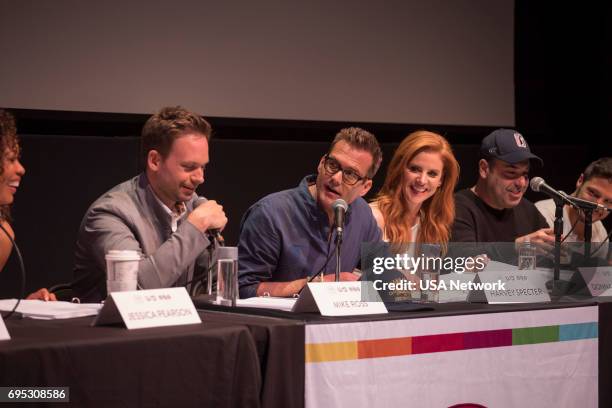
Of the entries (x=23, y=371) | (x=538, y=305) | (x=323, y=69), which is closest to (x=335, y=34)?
(x=323, y=69)

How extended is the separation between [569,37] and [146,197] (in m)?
3.61

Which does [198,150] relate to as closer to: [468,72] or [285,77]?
[285,77]

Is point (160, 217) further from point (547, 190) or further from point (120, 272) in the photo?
point (547, 190)

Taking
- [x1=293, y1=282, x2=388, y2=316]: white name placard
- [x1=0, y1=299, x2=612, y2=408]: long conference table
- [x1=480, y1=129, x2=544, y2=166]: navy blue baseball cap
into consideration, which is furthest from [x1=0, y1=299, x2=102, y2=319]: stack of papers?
[x1=480, y1=129, x2=544, y2=166]: navy blue baseball cap

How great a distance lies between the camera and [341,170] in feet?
10.5

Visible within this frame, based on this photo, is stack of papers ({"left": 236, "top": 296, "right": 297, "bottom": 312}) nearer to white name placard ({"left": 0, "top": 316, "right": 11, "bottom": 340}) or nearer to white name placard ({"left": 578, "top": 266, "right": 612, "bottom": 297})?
white name placard ({"left": 0, "top": 316, "right": 11, "bottom": 340})

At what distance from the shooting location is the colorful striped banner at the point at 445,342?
2.06 m

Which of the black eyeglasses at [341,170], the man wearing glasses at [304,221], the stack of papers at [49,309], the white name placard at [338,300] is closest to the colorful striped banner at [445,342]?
the white name placard at [338,300]

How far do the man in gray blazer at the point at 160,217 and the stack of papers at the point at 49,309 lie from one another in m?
0.43

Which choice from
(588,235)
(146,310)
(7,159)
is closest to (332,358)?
(146,310)

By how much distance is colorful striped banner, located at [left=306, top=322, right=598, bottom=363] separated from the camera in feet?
6.77

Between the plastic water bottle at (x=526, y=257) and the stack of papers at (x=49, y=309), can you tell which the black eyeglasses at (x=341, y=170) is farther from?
the stack of papers at (x=49, y=309)

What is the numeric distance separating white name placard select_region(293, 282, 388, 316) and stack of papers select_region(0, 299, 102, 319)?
0.51 m

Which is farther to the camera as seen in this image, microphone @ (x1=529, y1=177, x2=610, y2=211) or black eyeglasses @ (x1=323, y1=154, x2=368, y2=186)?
black eyeglasses @ (x1=323, y1=154, x2=368, y2=186)
